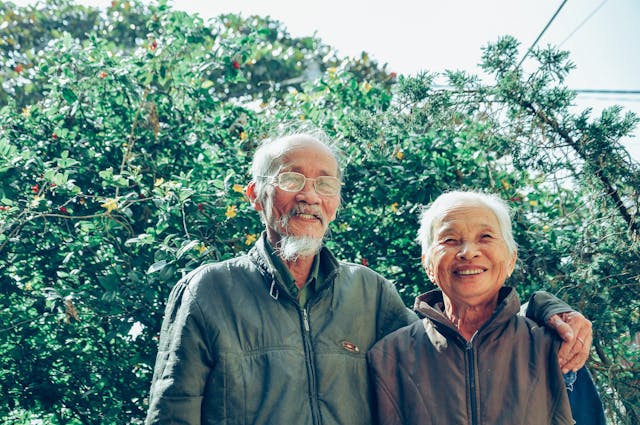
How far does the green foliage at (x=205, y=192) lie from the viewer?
3.26 m

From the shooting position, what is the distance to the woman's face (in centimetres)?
220

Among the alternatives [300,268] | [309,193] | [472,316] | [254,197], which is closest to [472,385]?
[472,316]

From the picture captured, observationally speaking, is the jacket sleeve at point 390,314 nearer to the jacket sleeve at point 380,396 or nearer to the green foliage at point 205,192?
the jacket sleeve at point 380,396

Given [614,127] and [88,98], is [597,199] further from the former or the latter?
[88,98]

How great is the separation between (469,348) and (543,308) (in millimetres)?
329

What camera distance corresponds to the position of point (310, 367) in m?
2.16

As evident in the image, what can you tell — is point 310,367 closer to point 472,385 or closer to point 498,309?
point 472,385

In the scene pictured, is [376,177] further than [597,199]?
Yes

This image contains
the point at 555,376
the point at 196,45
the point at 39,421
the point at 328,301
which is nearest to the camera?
the point at 555,376

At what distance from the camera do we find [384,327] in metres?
2.49

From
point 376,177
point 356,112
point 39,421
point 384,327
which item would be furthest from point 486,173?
point 39,421

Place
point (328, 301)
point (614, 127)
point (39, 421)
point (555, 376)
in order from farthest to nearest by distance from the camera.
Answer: point (39, 421), point (614, 127), point (328, 301), point (555, 376)

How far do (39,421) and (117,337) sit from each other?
35.3 inches

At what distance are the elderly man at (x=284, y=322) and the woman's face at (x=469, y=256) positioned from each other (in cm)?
23
